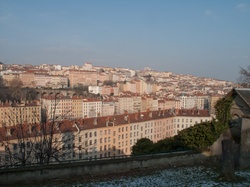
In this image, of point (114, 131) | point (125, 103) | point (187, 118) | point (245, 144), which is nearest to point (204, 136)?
point (245, 144)

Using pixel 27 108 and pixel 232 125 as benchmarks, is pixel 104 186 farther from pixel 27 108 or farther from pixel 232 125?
pixel 27 108

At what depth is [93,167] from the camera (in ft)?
31.0

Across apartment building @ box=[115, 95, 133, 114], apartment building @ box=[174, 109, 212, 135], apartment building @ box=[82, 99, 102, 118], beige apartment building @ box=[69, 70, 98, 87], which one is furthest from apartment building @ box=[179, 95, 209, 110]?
apartment building @ box=[174, 109, 212, 135]

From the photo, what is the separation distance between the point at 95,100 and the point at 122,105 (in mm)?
14984

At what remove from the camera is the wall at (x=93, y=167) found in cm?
864

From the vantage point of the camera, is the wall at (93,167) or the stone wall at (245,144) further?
the stone wall at (245,144)

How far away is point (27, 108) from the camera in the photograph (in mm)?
66938

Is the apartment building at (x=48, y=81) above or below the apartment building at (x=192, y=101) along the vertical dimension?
above

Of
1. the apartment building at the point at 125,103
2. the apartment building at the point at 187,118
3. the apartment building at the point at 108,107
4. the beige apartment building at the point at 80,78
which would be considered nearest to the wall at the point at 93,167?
the apartment building at the point at 187,118

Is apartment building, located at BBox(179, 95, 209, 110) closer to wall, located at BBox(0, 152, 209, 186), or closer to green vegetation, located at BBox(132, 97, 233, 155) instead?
green vegetation, located at BBox(132, 97, 233, 155)

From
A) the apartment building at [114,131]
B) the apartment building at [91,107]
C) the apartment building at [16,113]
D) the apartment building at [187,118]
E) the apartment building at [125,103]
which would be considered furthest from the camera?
the apartment building at [125,103]

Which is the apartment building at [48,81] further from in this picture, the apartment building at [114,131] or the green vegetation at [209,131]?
the green vegetation at [209,131]

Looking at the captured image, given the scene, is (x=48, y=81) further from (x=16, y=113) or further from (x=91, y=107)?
(x=16, y=113)

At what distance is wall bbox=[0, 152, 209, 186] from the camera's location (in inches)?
340
